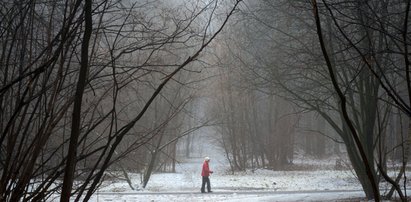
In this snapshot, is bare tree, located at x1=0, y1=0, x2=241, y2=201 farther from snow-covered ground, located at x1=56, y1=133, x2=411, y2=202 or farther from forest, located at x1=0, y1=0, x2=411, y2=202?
snow-covered ground, located at x1=56, y1=133, x2=411, y2=202

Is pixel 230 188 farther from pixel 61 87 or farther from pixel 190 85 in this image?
pixel 61 87

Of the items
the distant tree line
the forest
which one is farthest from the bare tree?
the distant tree line

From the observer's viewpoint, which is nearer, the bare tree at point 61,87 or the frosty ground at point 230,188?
the bare tree at point 61,87

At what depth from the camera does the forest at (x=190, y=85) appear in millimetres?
1411

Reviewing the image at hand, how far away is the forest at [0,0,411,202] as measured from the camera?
1411 mm

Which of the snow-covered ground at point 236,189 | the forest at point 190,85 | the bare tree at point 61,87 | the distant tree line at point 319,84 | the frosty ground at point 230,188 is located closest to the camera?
the bare tree at point 61,87

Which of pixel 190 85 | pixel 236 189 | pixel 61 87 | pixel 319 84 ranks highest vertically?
pixel 190 85

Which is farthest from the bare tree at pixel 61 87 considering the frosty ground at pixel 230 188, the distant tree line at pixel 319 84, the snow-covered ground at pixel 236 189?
the frosty ground at pixel 230 188

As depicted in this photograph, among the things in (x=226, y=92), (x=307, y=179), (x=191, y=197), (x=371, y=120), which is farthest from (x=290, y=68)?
(x=226, y=92)

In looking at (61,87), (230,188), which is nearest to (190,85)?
(230,188)

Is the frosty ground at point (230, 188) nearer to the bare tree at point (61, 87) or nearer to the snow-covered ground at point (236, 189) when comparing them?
the snow-covered ground at point (236, 189)

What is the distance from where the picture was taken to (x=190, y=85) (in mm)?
18641

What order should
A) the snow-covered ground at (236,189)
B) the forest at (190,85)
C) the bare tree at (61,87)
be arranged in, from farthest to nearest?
1. the snow-covered ground at (236,189)
2. the forest at (190,85)
3. the bare tree at (61,87)

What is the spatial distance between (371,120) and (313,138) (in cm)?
2851
